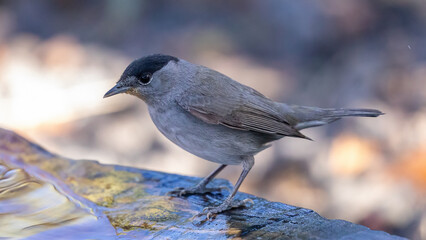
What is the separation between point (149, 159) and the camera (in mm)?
6938

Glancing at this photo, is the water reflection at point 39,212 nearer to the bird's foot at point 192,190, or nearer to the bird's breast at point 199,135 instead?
the bird's foot at point 192,190

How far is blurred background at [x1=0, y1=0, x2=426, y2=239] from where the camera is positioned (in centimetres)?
649

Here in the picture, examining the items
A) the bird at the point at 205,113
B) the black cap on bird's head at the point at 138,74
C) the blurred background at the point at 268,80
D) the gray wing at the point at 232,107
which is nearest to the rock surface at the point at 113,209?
the bird at the point at 205,113

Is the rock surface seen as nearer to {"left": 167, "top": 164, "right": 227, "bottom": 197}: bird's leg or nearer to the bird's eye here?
{"left": 167, "top": 164, "right": 227, "bottom": 197}: bird's leg

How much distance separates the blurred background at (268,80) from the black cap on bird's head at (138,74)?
276 cm

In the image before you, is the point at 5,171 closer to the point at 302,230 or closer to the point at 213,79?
the point at 213,79

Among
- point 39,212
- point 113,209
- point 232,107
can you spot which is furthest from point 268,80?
point 39,212

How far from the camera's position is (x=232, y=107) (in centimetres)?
420

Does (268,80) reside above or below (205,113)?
above

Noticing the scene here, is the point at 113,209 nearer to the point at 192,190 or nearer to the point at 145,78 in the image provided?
the point at 192,190

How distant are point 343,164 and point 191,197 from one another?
288cm

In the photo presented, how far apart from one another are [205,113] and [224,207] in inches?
25.8

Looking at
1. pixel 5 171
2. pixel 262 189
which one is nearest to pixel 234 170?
pixel 262 189

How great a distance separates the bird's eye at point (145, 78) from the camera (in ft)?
13.5
